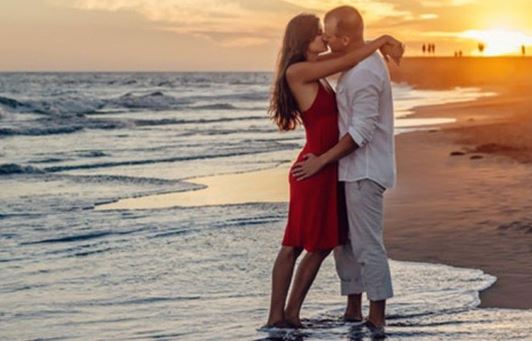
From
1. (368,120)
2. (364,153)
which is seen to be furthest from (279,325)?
(368,120)

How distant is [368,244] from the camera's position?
6.34 m

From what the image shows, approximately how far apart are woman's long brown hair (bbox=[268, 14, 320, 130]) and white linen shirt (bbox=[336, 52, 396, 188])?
0.30m

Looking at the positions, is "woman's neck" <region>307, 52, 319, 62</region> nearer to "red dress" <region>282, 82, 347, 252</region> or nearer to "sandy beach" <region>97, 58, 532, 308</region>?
"red dress" <region>282, 82, 347, 252</region>

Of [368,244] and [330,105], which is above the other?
[330,105]

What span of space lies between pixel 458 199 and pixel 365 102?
18.3ft

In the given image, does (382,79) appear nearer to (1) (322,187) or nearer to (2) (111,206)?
(1) (322,187)

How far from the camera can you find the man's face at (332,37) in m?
6.29

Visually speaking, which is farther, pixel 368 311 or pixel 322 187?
pixel 368 311

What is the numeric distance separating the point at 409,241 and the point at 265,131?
62.1 ft

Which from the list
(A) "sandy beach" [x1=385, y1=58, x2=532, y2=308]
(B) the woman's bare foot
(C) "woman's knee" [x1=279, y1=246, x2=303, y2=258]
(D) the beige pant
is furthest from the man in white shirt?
(A) "sandy beach" [x1=385, y1=58, x2=532, y2=308]

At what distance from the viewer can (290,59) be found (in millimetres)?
6461

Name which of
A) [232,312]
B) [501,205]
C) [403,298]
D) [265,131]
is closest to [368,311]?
[403,298]

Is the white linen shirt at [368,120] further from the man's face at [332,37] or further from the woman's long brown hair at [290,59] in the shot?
the woman's long brown hair at [290,59]

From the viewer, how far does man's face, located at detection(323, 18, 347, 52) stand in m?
6.29
